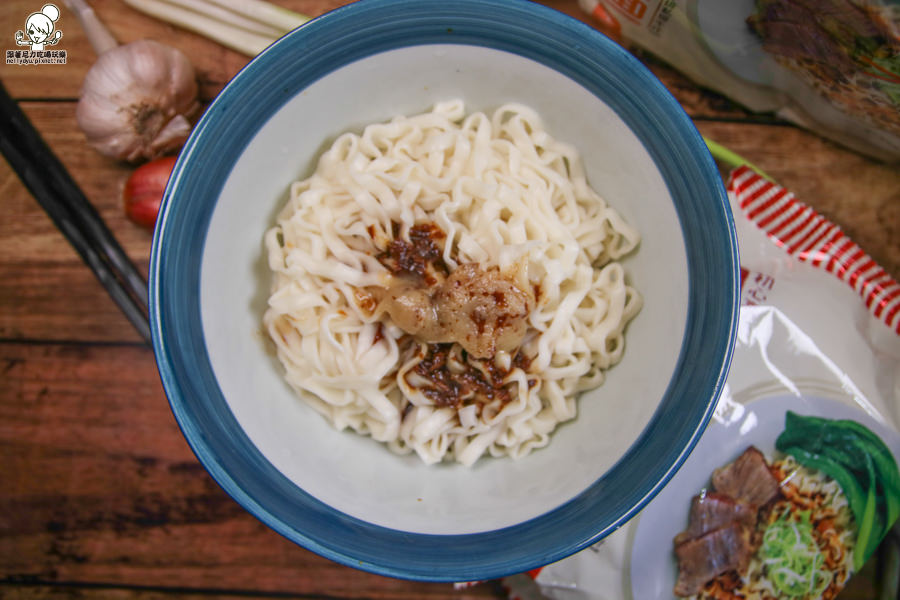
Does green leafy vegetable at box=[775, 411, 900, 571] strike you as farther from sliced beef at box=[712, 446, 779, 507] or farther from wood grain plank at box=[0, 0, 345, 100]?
wood grain plank at box=[0, 0, 345, 100]

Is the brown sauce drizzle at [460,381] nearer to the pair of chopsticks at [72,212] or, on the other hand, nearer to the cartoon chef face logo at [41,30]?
the pair of chopsticks at [72,212]

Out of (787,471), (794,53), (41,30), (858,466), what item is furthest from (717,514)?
(41,30)

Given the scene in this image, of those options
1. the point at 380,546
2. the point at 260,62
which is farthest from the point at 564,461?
the point at 260,62

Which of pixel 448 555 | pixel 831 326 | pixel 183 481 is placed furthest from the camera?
pixel 183 481

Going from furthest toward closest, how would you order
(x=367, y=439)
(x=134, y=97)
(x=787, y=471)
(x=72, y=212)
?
(x=72, y=212) → (x=134, y=97) → (x=787, y=471) → (x=367, y=439)

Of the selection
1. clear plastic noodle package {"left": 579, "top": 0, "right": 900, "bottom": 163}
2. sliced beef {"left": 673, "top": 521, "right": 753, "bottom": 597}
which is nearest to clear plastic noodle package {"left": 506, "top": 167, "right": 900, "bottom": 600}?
sliced beef {"left": 673, "top": 521, "right": 753, "bottom": 597}

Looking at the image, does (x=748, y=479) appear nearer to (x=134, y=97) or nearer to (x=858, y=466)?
(x=858, y=466)

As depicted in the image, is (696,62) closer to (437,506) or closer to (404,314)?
(404,314)
